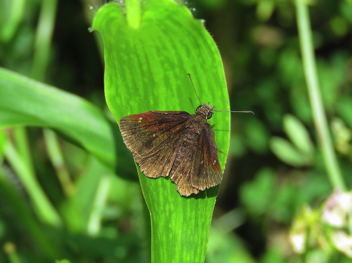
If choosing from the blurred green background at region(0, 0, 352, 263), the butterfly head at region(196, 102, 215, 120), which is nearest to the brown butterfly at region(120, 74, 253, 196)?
the butterfly head at region(196, 102, 215, 120)

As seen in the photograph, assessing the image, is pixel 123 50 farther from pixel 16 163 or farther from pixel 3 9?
pixel 3 9

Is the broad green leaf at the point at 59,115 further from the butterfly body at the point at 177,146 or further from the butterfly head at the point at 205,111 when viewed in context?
the butterfly head at the point at 205,111

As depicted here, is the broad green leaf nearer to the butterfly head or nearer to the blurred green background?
the butterfly head

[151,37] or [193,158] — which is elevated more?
[151,37]

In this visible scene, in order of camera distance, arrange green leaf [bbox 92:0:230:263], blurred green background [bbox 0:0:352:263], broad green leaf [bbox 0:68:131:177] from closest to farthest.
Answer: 1. green leaf [bbox 92:0:230:263]
2. broad green leaf [bbox 0:68:131:177]
3. blurred green background [bbox 0:0:352:263]

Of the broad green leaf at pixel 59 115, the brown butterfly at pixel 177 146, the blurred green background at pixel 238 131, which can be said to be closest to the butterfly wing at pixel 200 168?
the brown butterfly at pixel 177 146

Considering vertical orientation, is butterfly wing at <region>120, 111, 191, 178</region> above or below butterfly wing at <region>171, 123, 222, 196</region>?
above

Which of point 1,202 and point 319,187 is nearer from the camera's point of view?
point 1,202

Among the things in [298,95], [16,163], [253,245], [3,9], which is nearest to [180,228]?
[16,163]
